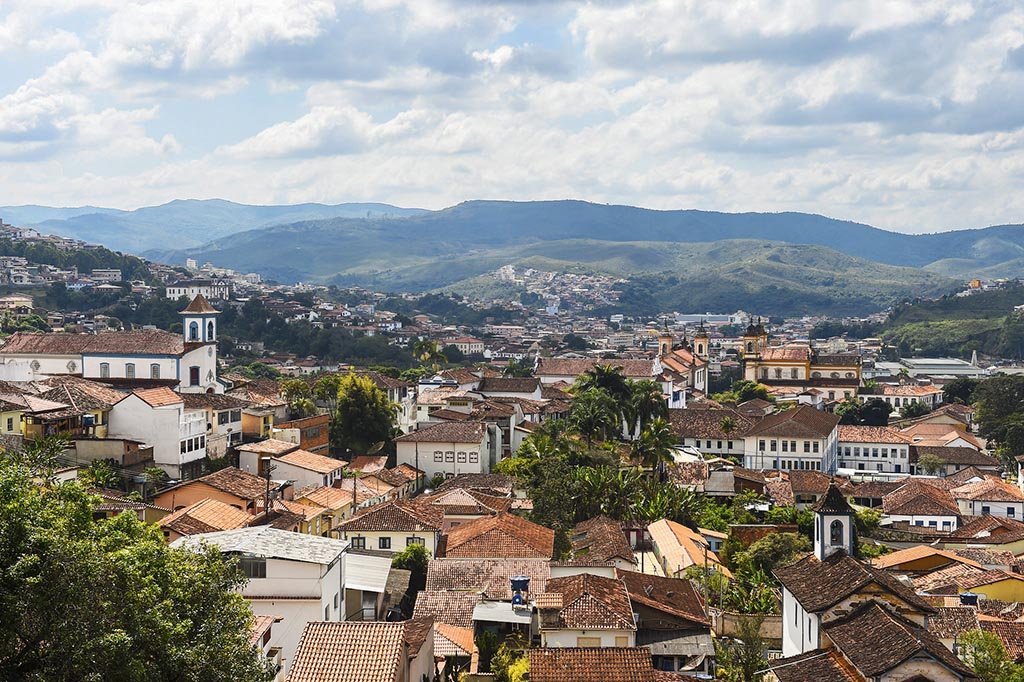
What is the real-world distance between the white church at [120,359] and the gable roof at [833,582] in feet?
107

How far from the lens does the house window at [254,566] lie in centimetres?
2416

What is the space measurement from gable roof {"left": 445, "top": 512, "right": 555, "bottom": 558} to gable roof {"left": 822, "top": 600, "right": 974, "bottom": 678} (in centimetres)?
1179

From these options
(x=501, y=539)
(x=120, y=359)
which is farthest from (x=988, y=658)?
(x=120, y=359)

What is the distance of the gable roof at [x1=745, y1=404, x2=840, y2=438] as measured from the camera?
214 feet

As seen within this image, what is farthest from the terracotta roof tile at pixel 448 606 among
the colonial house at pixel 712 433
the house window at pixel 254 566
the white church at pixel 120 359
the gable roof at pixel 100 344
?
the colonial house at pixel 712 433

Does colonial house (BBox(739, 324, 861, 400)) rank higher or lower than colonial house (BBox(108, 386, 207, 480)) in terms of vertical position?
lower

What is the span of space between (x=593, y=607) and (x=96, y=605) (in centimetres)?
1278

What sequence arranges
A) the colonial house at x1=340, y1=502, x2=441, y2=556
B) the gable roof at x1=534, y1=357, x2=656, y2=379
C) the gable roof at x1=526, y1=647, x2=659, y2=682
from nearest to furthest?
the gable roof at x1=526, y1=647, x2=659, y2=682 < the colonial house at x1=340, y1=502, x2=441, y2=556 < the gable roof at x1=534, y1=357, x2=656, y2=379

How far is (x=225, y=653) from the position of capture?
51.8 feet

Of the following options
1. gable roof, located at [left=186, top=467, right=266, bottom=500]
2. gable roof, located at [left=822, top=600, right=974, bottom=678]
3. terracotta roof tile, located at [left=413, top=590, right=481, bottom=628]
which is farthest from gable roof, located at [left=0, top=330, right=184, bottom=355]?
gable roof, located at [left=822, top=600, right=974, bottom=678]

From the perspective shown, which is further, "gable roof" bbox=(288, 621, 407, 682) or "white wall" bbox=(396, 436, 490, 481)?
"white wall" bbox=(396, 436, 490, 481)

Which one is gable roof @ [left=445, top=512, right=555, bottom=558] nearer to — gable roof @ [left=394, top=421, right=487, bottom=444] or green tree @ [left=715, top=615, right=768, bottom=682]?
green tree @ [left=715, top=615, right=768, bottom=682]

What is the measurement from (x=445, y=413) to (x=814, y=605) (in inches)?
1471

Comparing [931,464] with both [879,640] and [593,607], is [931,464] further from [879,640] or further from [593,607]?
[879,640]
